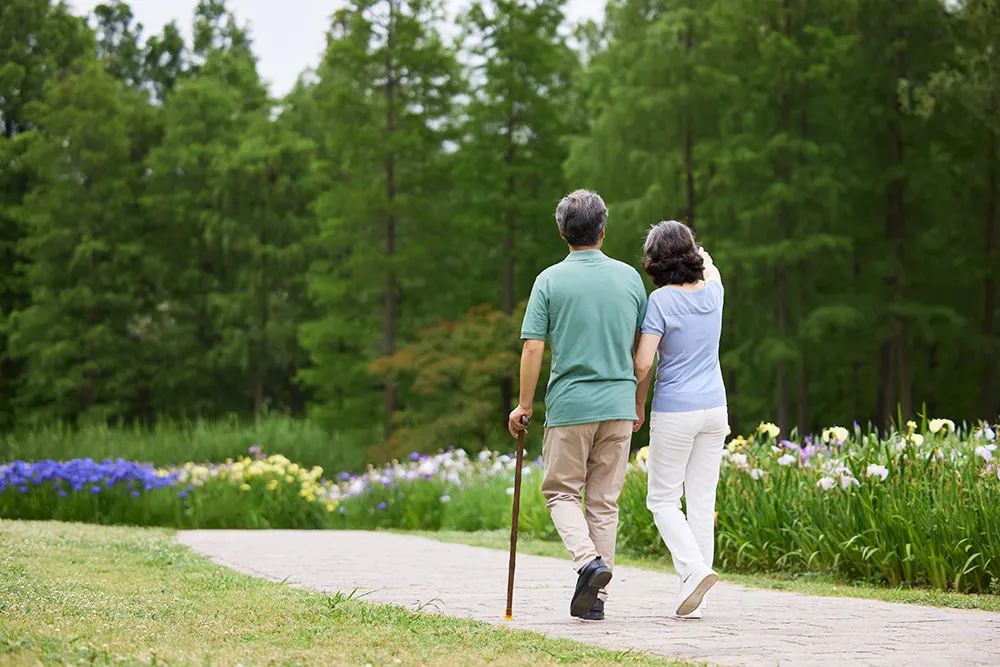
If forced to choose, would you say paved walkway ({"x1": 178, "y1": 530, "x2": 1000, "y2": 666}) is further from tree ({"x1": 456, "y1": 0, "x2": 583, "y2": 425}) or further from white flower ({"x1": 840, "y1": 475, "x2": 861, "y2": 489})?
tree ({"x1": 456, "y1": 0, "x2": 583, "y2": 425})

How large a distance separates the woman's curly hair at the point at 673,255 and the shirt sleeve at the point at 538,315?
1.65 ft

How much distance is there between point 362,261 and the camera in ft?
93.6

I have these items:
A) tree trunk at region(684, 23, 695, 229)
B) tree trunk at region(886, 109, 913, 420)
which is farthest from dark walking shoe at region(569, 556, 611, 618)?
tree trunk at region(684, 23, 695, 229)

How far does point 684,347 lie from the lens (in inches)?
249

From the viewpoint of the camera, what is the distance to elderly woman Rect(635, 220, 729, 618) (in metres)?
6.30

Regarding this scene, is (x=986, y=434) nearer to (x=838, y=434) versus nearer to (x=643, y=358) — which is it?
(x=838, y=434)

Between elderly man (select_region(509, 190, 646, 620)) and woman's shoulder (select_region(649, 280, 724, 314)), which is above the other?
woman's shoulder (select_region(649, 280, 724, 314))

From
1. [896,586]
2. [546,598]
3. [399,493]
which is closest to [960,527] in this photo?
[896,586]

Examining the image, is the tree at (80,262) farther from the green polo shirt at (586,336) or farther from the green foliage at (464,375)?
the green polo shirt at (586,336)

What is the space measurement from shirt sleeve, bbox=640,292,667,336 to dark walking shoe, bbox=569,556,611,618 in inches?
42.1

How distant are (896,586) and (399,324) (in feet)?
80.5

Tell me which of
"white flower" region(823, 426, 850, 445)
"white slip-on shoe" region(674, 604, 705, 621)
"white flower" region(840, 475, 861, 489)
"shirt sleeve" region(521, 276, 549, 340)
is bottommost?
"white slip-on shoe" region(674, 604, 705, 621)

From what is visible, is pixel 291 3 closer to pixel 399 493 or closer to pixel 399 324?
pixel 399 324


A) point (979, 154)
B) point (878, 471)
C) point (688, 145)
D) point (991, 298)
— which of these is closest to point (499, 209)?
point (688, 145)
